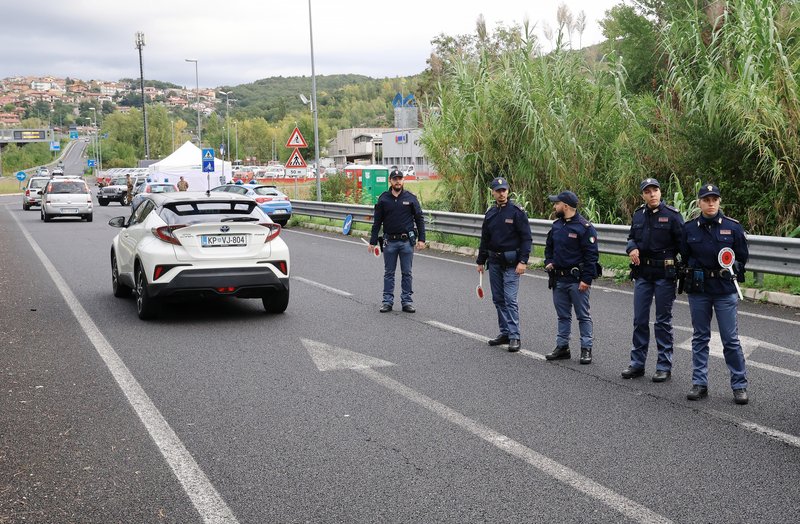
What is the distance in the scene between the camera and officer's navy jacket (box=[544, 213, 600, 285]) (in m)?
7.88

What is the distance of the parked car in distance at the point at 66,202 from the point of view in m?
32.7

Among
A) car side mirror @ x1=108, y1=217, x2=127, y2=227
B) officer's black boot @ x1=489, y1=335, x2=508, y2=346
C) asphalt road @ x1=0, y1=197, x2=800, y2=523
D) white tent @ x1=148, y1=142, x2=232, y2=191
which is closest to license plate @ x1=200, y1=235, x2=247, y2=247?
asphalt road @ x1=0, y1=197, x2=800, y2=523

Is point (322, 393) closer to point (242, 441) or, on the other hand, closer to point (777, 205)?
point (242, 441)

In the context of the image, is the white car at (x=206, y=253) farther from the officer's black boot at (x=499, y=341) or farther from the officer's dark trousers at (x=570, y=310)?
the officer's dark trousers at (x=570, y=310)

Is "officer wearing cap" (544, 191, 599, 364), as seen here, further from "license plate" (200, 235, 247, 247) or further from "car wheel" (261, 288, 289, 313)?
"license plate" (200, 235, 247, 247)

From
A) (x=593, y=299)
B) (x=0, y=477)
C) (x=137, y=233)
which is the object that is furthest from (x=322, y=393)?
(x=593, y=299)

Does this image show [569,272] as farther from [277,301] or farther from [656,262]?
[277,301]

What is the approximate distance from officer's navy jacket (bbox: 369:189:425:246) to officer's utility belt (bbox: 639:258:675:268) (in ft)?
14.1

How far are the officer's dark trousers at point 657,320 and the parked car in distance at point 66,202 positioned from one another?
28916 mm

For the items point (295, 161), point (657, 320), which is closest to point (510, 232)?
point (657, 320)

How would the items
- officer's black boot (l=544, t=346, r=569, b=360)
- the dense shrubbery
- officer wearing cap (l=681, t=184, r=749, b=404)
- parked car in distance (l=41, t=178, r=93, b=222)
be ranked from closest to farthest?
officer wearing cap (l=681, t=184, r=749, b=404) < officer's black boot (l=544, t=346, r=569, b=360) < the dense shrubbery < parked car in distance (l=41, t=178, r=93, b=222)

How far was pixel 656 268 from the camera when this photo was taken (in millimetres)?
7148

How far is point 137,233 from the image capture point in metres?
10.8

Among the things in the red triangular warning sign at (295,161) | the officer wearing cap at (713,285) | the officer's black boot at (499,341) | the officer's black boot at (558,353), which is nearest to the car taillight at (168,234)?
the officer's black boot at (499,341)
